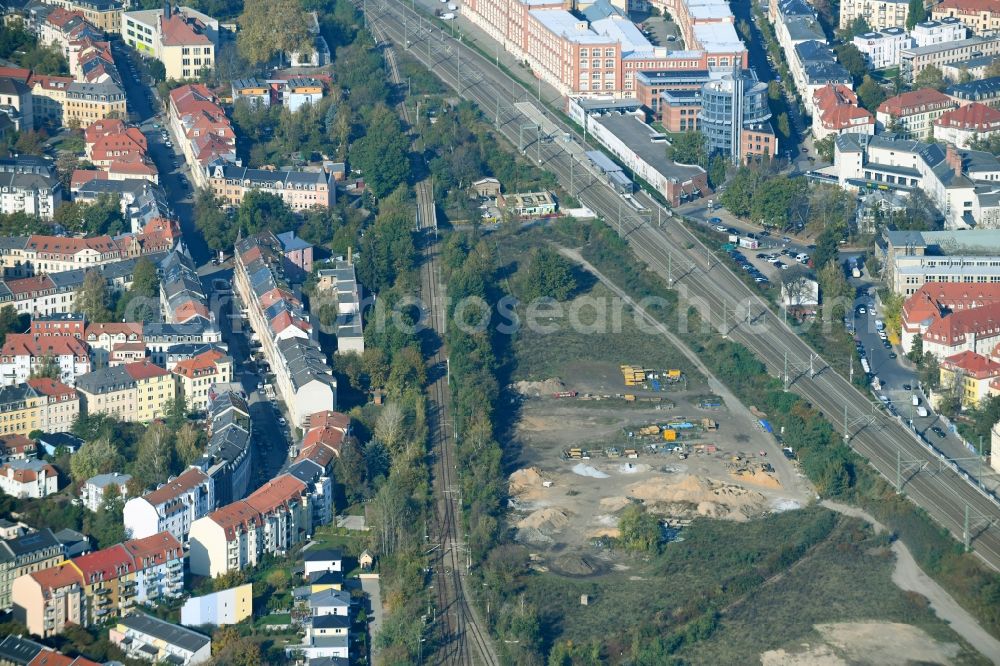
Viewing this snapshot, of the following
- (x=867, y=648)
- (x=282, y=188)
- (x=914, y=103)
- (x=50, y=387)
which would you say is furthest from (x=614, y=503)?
(x=914, y=103)

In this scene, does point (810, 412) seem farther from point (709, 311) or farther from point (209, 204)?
point (209, 204)

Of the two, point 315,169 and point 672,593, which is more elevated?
point 315,169

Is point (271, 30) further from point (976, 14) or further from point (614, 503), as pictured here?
point (614, 503)

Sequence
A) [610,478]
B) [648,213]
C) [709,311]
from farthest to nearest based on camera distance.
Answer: [648,213] < [709,311] < [610,478]

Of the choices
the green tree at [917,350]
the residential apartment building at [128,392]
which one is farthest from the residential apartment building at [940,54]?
the residential apartment building at [128,392]

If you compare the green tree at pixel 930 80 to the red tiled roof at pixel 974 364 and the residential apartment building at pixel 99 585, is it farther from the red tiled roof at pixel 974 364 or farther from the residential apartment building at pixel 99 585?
the residential apartment building at pixel 99 585

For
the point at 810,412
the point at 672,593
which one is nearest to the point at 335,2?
the point at 810,412
